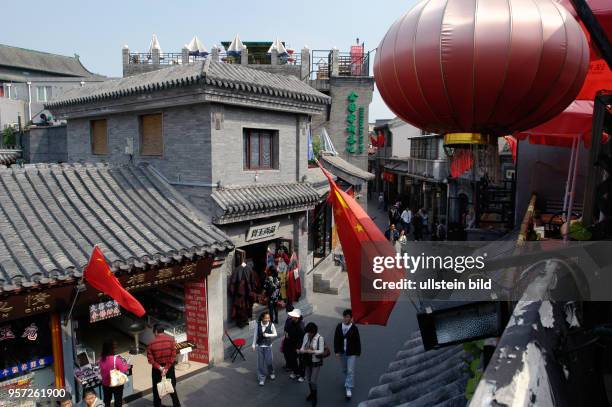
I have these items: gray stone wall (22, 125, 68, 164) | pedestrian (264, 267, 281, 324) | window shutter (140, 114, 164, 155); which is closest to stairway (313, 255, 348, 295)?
pedestrian (264, 267, 281, 324)

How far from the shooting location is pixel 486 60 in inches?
144

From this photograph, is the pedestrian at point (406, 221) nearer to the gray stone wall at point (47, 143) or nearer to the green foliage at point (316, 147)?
the green foliage at point (316, 147)

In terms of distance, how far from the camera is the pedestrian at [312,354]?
8570 mm

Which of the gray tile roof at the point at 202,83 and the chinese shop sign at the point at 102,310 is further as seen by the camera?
the gray tile roof at the point at 202,83

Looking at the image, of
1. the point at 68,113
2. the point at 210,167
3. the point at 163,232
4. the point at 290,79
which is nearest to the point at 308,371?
the point at 163,232

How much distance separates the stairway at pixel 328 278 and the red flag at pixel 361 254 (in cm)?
841

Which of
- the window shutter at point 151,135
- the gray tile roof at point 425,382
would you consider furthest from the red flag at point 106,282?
the window shutter at point 151,135

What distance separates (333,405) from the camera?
8875 mm

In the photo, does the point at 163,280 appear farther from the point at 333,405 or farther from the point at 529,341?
the point at 529,341

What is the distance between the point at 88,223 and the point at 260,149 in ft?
15.8

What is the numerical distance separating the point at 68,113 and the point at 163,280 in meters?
7.26

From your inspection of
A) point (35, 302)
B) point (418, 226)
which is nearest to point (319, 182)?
point (418, 226)

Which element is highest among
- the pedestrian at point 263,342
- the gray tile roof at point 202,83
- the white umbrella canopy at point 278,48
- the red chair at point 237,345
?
the white umbrella canopy at point 278,48

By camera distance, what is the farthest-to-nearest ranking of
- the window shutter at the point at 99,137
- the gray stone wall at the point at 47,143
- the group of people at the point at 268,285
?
1. the gray stone wall at the point at 47,143
2. the window shutter at the point at 99,137
3. the group of people at the point at 268,285
